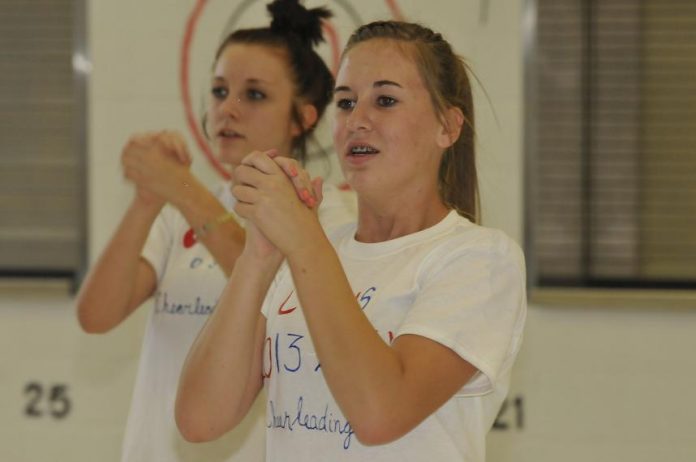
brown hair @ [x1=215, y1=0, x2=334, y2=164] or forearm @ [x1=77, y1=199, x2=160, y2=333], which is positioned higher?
brown hair @ [x1=215, y1=0, x2=334, y2=164]

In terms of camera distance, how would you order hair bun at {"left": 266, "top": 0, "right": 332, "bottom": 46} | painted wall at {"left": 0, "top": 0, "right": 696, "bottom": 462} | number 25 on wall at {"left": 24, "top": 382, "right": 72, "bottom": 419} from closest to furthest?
1. hair bun at {"left": 266, "top": 0, "right": 332, "bottom": 46}
2. painted wall at {"left": 0, "top": 0, "right": 696, "bottom": 462}
3. number 25 on wall at {"left": 24, "top": 382, "right": 72, "bottom": 419}

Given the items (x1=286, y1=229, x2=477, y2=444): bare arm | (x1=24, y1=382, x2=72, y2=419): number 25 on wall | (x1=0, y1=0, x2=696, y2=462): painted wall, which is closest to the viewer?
(x1=286, y1=229, x2=477, y2=444): bare arm

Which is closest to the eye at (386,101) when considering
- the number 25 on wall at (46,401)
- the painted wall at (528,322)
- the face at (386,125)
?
the face at (386,125)

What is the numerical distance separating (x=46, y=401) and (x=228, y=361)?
162 cm

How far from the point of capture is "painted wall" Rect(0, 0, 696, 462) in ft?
8.25

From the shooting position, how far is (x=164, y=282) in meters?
1.85

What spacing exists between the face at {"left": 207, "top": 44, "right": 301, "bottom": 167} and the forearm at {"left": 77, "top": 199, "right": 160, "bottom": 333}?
0.58 ft

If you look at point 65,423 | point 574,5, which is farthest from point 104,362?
point 574,5

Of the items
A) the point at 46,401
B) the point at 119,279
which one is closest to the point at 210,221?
the point at 119,279

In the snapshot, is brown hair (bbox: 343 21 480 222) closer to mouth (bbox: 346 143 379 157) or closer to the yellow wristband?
mouth (bbox: 346 143 379 157)

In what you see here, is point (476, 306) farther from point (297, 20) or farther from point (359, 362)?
point (297, 20)

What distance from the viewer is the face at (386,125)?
4.10 feet

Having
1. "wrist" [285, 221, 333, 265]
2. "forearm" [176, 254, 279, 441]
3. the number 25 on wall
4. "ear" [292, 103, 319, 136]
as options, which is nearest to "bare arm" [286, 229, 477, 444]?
"wrist" [285, 221, 333, 265]

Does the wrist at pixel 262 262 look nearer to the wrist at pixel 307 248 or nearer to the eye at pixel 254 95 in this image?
the wrist at pixel 307 248
